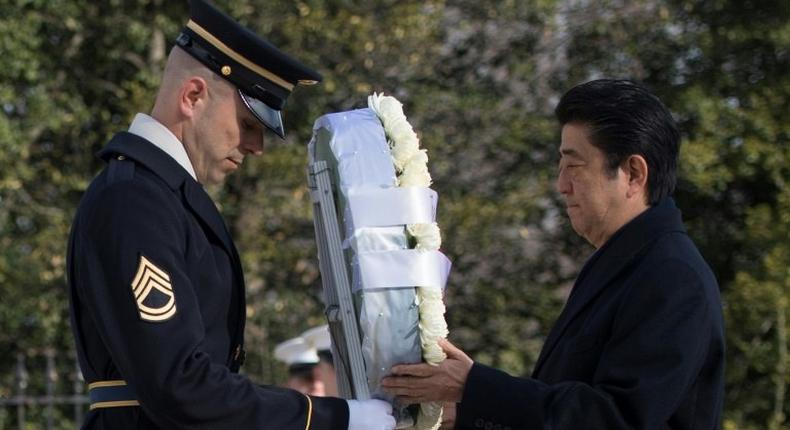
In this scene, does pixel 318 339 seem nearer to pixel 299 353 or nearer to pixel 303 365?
pixel 303 365

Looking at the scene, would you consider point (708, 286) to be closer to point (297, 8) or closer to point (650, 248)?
point (650, 248)

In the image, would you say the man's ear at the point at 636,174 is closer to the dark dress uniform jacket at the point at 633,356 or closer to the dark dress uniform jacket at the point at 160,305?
the dark dress uniform jacket at the point at 633,356

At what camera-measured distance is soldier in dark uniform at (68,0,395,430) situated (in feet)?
8.73

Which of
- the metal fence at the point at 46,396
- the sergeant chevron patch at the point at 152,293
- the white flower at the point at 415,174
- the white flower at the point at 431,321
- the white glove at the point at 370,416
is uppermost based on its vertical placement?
the white flower at the point at 415,174

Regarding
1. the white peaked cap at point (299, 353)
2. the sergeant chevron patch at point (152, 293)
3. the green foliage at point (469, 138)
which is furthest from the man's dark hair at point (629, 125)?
the green foliage at point (469, 138)

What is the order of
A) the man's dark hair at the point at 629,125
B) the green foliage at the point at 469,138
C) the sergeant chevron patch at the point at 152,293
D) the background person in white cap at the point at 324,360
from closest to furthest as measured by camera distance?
the sergeant chevron patch at the point at 152,293
the man's dark hair at the point at 629,125
the background person in white cap at the point at 324,360
the green foliage at the point at 469,138

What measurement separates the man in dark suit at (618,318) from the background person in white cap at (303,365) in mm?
4016

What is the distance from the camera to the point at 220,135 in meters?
2.92

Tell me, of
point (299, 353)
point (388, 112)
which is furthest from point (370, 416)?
point (299, 353)

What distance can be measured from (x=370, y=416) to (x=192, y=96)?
0.75 m

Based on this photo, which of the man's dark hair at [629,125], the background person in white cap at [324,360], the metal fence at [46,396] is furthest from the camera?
the metal fence at [46,396]

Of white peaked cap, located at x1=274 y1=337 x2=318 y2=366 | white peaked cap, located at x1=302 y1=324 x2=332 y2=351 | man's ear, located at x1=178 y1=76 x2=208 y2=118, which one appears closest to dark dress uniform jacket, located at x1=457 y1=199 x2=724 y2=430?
man's ear, located at x1=178 y1=76 x2=208 y2=118

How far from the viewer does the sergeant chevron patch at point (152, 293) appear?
2652mm

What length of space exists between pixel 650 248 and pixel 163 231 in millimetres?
1057
